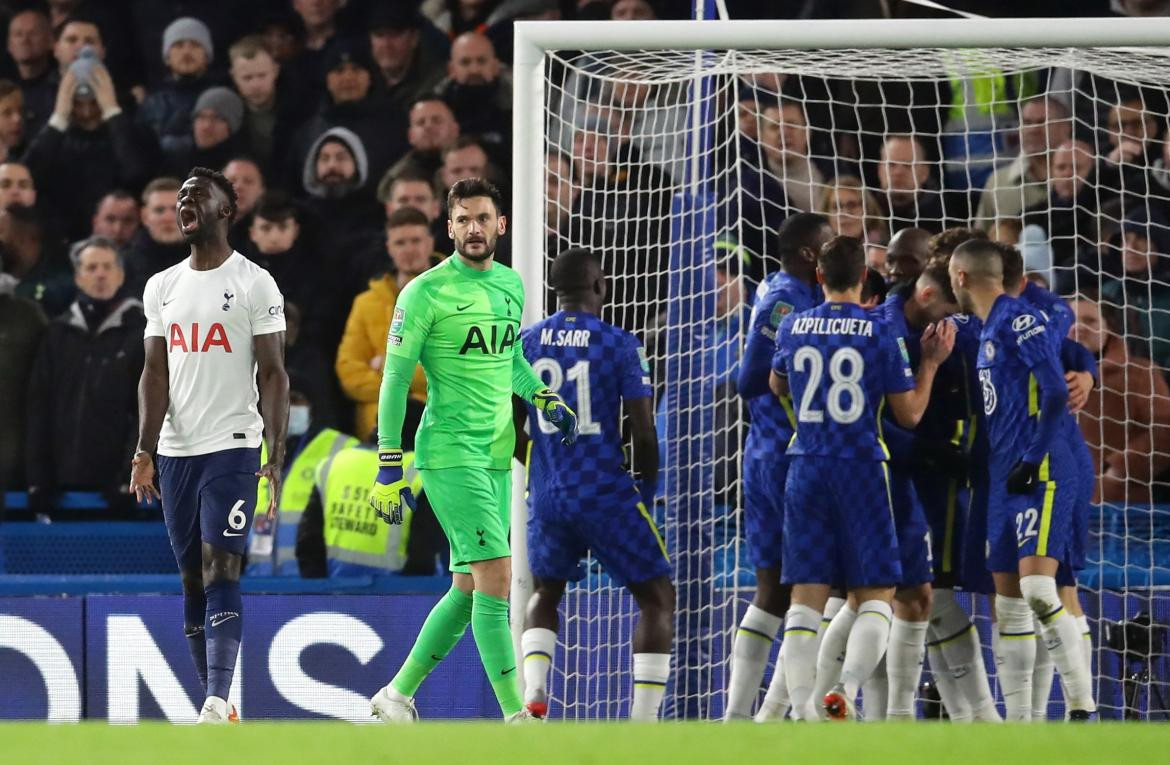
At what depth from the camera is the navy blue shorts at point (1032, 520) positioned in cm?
639

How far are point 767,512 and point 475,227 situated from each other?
5.11ft

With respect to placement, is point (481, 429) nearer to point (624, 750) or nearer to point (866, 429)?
point (866, 429)

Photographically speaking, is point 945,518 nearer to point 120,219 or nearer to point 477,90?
point 477,90

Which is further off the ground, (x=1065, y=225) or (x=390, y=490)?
(x=1065, y=225)

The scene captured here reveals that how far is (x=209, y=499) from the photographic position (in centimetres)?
598

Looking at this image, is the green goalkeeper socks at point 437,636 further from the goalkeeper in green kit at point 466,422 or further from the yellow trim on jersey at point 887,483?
the yellow trim on jersey at point 887,483

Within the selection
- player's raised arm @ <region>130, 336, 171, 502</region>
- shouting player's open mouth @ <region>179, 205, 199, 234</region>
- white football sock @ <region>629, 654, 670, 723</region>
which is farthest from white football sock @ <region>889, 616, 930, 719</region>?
shouting player's open mouth @ <region>179, 205, 199, 234</region>

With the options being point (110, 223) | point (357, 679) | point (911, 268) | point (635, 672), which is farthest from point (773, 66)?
point (110, 223)

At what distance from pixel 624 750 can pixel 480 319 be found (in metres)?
2.59

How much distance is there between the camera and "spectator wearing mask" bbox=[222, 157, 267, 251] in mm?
9320

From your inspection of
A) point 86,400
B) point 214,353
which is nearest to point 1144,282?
Answer: point 214,353

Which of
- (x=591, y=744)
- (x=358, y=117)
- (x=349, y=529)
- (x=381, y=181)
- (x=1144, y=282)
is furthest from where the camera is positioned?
(x=358, y=117)

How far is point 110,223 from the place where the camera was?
9406 mm

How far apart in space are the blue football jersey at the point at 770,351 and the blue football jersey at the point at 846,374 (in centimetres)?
25
